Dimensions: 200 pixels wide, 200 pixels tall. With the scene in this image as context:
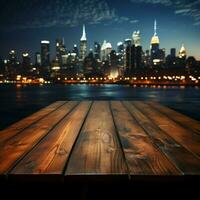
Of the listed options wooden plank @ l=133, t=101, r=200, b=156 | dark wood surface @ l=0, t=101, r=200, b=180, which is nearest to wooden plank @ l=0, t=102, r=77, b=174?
dark wood surface @ l=0, t=101, r=200, b=180

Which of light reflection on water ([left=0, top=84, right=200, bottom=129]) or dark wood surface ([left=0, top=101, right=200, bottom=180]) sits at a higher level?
dark wood surface ([left=0, top=101, right=200, bottom=180])

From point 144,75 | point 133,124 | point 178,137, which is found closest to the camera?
point 178,137

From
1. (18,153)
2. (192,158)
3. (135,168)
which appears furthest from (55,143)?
(192,158)

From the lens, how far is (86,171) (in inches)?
86.0

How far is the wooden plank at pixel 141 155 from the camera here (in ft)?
7.29

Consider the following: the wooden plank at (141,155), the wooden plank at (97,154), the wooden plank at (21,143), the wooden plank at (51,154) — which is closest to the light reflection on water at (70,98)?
the wooden plank at (21,143)

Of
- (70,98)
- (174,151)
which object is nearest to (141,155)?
(174,151)

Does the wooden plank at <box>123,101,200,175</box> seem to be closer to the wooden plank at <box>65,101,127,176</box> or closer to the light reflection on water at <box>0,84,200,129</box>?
the wooden plank at <box>65,101,127,176</box>

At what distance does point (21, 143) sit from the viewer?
316cm

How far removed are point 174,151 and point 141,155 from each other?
0.38 meters

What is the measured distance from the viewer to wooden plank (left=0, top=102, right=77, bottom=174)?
2.46 meters

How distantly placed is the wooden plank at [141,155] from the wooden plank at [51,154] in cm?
54
